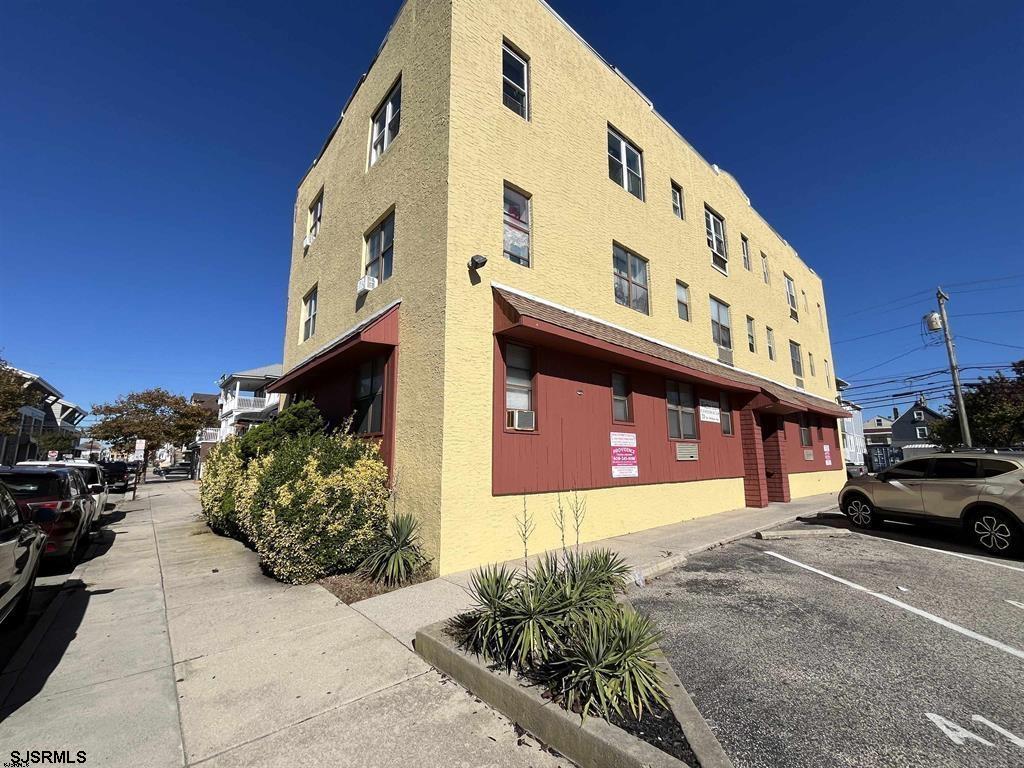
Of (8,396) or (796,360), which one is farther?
(8,396)

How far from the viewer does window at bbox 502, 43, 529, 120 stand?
9.50 metres

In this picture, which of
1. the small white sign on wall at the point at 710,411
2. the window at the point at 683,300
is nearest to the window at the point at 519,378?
the window at the point at 683,300

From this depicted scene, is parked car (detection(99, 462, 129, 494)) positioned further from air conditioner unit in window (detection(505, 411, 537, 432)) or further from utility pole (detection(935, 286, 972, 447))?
utility pole (detection(935, 286, 972, 447))

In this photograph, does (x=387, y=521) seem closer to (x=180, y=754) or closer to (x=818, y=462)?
(x=180, y=754)

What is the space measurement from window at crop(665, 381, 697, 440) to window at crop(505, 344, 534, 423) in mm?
5030

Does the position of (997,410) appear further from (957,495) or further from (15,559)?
(15,559)

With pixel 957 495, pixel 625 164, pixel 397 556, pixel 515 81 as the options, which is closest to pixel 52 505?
pixel 397 556

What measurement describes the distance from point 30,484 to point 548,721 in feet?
34.9

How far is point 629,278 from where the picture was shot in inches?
455

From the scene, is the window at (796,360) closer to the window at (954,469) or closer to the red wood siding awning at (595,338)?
the red wood siding awning at (595,338)

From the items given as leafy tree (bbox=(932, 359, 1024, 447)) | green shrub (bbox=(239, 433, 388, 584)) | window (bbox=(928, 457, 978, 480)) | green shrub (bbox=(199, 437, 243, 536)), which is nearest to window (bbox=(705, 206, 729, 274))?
window (bbox=(928, 457, 978, 480))

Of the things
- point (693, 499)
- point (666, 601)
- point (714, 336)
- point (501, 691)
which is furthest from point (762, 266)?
point (501, 691)

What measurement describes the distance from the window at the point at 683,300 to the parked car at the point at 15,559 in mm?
13825

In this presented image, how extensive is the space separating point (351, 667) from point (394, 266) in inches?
278
